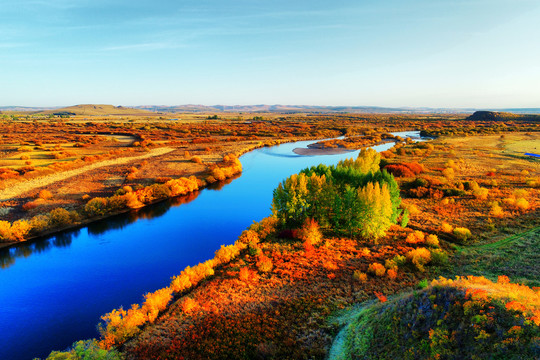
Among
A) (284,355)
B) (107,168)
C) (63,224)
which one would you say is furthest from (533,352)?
(107,168)

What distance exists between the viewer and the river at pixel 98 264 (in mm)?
21984

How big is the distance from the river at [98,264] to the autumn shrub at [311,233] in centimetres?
Answer: 1016

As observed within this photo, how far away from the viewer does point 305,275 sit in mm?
25719

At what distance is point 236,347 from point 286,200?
2006cm

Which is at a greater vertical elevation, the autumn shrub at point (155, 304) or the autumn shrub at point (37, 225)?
the autumn shrub at point (37, 225)

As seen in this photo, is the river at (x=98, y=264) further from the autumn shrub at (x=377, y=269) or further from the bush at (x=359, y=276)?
the autumn shrub at (x=377, y=269)

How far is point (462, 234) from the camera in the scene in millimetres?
31422

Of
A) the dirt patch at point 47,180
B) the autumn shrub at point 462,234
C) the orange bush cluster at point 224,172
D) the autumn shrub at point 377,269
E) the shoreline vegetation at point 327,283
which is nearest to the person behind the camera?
the shoreline vegetation at point 327,283

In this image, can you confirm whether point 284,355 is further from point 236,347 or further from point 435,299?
point 435,299

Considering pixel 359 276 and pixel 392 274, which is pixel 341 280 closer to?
pixel 359 276

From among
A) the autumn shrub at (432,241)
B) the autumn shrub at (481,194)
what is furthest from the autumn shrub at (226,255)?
the autumn shrub at (481,194)

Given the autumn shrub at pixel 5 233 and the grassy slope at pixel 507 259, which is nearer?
the grassy slope at pixel 507 259

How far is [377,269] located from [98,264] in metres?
30.6

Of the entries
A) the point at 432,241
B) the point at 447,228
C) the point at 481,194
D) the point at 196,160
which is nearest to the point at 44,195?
the point at 196,160
